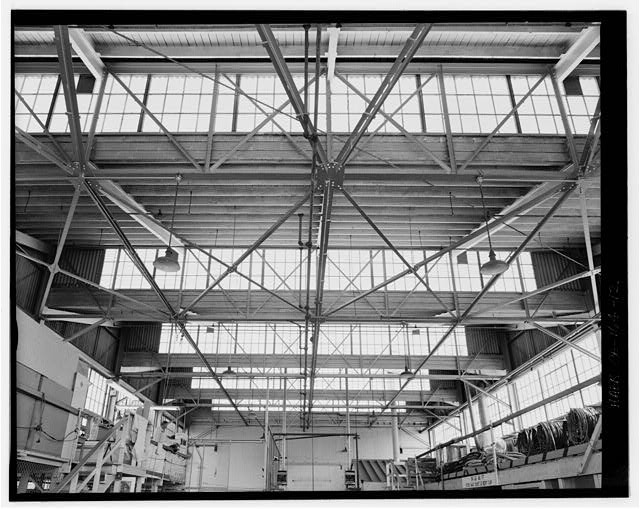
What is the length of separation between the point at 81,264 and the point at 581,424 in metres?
22.7

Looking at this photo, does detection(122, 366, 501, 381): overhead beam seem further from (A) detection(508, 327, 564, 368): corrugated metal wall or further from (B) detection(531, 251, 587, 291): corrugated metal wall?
(B) detection(531, 251, 587, 291): corrugated metal wall

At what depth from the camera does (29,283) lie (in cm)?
2150

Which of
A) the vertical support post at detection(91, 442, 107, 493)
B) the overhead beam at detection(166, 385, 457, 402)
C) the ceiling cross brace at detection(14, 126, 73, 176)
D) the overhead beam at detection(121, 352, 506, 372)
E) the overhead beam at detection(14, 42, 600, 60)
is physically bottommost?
the vertical support post at detection(91, 442, 107, 493)

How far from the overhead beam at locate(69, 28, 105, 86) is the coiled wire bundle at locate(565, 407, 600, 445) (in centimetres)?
1471

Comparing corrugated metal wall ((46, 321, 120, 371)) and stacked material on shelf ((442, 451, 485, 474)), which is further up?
corrugated metal wall ((46, 321, 120, 371))

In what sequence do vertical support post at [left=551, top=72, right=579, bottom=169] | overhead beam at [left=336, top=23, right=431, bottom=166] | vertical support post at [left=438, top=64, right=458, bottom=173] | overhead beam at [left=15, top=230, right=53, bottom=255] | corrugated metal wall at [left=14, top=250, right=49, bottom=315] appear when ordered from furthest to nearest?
overhead beam at [left=15, top=230, right=53, bottom=255] < corrugated metal wall at [left=14, top=250, right=49, bottom=315] < vertical support post at [left=438, top=64, right=458, bottom=173] < vertical support post at [left=551, top=72, right=579, bottom=169] < overhead beam at [left=336, top=23, right=431, bottom=166]

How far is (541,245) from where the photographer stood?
2292 centimetres

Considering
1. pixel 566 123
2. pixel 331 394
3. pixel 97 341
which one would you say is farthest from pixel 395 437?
pixel 566 123

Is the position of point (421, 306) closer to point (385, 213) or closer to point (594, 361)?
point (385, 213)

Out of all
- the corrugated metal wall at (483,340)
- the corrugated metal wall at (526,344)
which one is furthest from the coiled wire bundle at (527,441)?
the corrugated metal wall at (483,340)

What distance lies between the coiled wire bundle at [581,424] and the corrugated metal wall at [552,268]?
1524 centimetres

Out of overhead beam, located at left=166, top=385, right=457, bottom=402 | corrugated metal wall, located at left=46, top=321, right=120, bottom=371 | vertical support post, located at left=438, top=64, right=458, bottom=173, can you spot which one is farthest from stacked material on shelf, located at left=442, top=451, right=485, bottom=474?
corrugated metal wall, located at left=46, top=321, right=120, bottom=371

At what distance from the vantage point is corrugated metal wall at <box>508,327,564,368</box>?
2627 centimetres

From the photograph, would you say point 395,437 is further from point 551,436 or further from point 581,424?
point 581,424
